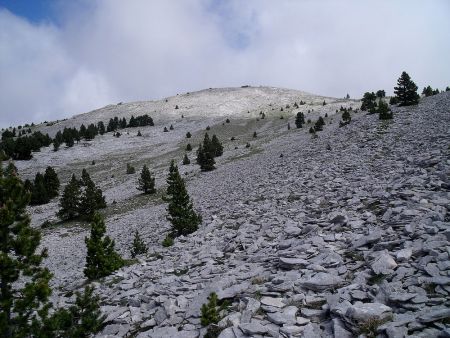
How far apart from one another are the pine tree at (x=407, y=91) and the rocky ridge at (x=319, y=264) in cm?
2926

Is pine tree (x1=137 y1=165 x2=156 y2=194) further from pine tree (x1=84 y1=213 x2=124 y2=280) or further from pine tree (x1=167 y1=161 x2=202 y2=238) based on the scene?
pine tree (x1=84 y1=213 x2=124 y2=280)

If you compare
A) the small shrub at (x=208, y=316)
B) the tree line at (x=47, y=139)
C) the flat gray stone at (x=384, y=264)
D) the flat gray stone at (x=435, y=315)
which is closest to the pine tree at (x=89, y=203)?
the tree line at (x=47, y=139)

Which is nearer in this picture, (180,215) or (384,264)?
(384,264)

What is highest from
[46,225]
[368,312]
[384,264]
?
[384,264]

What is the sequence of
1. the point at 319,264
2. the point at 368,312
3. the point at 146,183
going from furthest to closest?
the point at 146,183, the point at 319,264, the point at 368,312

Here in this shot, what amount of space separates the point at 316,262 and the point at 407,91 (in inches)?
1983

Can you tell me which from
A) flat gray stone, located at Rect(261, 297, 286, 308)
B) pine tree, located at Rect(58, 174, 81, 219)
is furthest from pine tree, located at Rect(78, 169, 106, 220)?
flat gray stone, located at Rect(261, 297, 286, 308)

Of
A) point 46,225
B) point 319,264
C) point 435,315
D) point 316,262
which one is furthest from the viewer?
point 46,225

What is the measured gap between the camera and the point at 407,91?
170 ft

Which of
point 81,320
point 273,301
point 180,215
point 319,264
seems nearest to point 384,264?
point 319,264

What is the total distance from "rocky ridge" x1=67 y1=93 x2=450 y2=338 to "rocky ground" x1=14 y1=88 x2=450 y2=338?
4cm

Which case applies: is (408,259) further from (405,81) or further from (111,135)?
(111,135)

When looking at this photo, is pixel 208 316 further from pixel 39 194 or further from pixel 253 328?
pixel 39 194

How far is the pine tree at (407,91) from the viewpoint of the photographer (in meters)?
51.0
